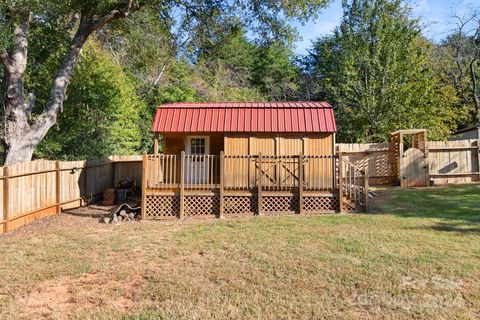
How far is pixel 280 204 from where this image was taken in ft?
33.3

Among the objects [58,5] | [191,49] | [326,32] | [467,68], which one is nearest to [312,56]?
[326,32]

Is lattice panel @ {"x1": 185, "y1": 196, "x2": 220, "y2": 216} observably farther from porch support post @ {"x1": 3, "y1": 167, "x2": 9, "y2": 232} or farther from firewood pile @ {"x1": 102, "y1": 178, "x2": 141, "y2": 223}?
porch support post @ {"x1": 3, "y1": 167, "x2": 9, "y2": 232}

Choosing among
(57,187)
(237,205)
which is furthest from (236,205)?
(57,187)

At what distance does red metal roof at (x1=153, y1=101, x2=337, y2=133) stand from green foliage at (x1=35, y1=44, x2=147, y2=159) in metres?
4.49

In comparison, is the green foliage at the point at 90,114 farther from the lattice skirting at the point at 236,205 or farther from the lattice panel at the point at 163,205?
the lattice skirting at the point at 236,205

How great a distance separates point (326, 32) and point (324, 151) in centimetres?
2797

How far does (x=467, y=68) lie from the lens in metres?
29.2

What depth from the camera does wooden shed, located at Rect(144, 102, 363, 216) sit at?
10.1 meters

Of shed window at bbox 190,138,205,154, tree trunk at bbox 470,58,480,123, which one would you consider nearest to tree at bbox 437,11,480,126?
tree trunk at bbox 470,58,480,123

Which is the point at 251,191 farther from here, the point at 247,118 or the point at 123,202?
the point at 123,202

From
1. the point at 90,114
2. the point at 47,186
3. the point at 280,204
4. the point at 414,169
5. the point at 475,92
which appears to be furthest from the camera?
the point at 475,92

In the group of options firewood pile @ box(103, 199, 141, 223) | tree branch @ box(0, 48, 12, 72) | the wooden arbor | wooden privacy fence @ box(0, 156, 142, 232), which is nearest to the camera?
wooden privacy fence @ box(0, 156, 142, 232)

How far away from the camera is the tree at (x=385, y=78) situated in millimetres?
21016

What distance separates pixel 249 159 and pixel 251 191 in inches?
36.7
